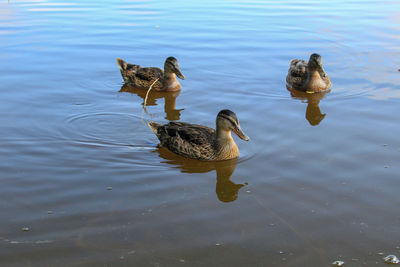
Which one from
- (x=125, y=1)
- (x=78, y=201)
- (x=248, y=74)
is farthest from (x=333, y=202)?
(x=125, y=1)

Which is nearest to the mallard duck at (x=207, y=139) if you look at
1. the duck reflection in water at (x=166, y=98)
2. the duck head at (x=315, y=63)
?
the duck reflection in water at (x=166, y=98)

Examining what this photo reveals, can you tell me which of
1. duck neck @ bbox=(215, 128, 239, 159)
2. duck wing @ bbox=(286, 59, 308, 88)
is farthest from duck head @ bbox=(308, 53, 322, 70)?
duck neck @ bbox=(215, 128, 239, 159)

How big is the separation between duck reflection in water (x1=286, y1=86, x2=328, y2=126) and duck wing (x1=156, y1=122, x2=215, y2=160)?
7.02ft

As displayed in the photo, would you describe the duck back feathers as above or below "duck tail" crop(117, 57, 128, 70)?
below

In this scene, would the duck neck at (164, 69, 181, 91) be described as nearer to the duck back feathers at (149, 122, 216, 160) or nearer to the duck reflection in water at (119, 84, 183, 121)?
the duck reflection in water at (119, 84, 183, 121)

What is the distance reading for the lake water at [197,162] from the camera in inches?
210

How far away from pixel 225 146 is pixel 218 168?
0.36m

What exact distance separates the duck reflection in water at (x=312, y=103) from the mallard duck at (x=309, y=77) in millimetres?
124

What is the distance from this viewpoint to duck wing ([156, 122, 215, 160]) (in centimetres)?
770

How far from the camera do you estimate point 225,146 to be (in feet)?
24.9

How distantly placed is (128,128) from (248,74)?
4.00m

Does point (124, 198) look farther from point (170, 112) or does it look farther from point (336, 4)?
point (336, 4)

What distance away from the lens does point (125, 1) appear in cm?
2158

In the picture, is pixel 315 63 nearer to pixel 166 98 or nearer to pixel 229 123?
pixel 166 98
